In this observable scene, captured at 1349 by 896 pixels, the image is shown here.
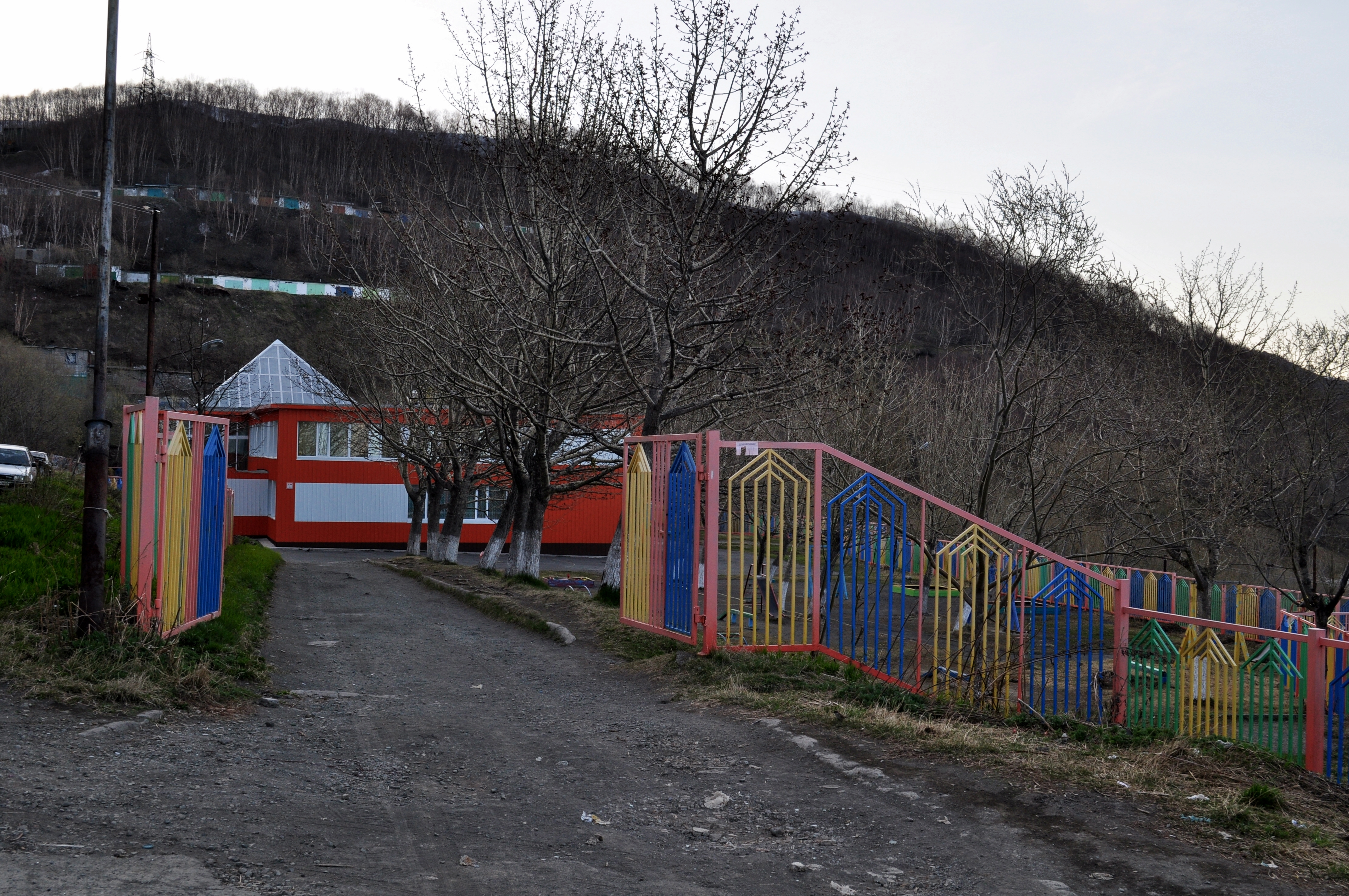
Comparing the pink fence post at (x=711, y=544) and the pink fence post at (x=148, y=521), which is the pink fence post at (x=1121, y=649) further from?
the pink fence post at (x=148, y=521)

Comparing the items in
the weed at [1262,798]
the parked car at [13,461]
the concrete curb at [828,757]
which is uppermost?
the parked car at [13,461]

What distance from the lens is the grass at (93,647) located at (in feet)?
22.7

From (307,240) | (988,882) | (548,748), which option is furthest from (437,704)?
(307,240)

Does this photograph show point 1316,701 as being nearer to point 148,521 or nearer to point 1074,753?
point 1074,753

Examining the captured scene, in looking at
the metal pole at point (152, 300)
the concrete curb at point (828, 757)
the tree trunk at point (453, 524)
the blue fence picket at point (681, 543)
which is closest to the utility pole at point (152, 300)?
the metal pole at point (152, 300)

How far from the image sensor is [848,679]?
8.73 metres

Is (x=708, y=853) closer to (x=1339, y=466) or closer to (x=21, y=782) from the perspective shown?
(x=21, y=782)

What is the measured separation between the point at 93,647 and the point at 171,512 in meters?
1.42

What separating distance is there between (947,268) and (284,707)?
33.7 feet

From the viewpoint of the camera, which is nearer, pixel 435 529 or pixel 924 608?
pixel 924 608

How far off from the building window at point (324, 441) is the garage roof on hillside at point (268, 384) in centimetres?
108

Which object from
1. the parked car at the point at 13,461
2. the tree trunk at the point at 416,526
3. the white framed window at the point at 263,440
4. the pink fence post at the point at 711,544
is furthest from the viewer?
the white framed window at the point at 263,440

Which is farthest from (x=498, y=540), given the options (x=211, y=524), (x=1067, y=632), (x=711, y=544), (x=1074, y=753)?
(x=1074, y=753)

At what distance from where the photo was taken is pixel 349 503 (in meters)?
40.9
